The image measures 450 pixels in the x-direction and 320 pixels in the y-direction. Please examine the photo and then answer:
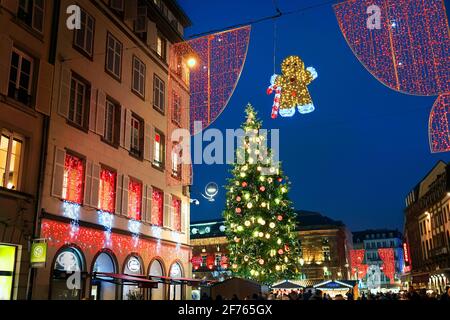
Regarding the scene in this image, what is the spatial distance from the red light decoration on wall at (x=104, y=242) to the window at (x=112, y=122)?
437cm

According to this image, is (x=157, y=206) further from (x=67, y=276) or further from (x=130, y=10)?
(x=130, y=10)

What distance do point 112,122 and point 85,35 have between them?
13.4 feet

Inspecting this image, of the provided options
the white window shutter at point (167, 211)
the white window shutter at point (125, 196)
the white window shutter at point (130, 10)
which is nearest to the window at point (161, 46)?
the white window shutter at point (130, 10)

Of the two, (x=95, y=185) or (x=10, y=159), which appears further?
(x=95, y=185)

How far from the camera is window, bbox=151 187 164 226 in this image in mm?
24672

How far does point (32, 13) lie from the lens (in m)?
16.6

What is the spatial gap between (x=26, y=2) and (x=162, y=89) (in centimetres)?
1108

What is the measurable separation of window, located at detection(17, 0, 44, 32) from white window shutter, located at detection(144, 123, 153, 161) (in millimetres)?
8356

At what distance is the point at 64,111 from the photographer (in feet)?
57.7

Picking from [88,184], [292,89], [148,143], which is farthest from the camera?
[148,143]

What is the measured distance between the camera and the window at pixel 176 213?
27.2 metres

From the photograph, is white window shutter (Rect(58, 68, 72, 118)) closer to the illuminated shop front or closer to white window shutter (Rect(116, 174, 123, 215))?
white window shutter (Rect(116, 174, 123, 215))

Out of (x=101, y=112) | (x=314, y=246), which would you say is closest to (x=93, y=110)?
(x=101, y=112)
